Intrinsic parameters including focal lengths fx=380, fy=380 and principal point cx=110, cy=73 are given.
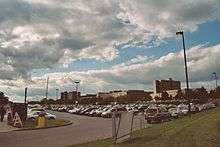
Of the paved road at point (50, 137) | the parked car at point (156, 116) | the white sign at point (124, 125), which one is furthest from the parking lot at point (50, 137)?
the parked car at point (156, 116)

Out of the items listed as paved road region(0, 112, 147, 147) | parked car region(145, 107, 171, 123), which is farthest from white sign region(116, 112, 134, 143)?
parked car region(145, 107, 171, 123)

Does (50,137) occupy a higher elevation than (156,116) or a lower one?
lower

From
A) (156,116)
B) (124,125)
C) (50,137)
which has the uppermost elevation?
(156,116)

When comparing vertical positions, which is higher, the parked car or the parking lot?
the parked car

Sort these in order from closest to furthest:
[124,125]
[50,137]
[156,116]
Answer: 1. [124,125]
2. [50,137]
3. [156,116]

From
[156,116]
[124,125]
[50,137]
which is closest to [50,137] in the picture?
[50,137]

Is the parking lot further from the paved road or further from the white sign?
the white sign

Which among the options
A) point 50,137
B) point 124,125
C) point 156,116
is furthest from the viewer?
point 156,116

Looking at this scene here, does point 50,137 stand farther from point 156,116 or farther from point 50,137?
point 156,116

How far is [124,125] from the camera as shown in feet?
52.3

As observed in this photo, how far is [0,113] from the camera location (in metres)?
50.2

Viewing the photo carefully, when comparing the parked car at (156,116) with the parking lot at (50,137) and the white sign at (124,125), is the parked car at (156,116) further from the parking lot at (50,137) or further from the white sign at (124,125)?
the white sign at (124,125)

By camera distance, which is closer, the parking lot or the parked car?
the parking lot

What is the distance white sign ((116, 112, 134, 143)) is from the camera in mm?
15679
